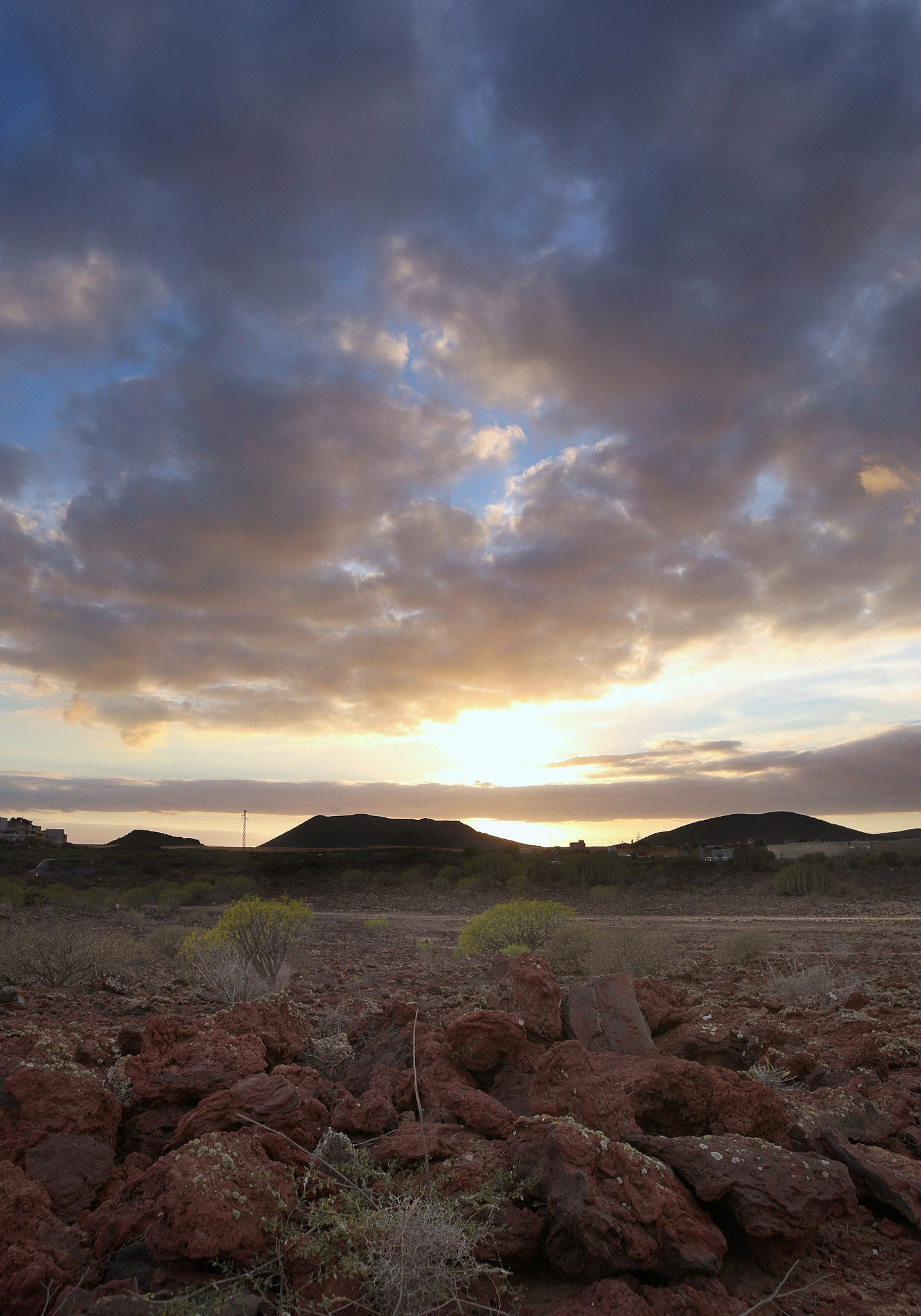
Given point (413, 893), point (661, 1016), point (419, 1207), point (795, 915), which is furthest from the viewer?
point (413, 893)

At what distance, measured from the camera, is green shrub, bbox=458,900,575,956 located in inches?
720

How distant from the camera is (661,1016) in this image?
7148 millimetres

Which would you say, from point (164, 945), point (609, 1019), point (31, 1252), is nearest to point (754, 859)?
point (164, 945)

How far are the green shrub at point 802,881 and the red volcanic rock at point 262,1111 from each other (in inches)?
1681

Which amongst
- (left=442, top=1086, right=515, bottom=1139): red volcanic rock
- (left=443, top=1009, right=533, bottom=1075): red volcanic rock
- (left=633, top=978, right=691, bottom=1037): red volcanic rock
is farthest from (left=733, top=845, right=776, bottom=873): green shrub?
(left=442, top=1086, right=515, bottom=1139): red volcanic rock

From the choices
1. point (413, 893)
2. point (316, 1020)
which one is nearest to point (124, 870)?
point (413, 893)

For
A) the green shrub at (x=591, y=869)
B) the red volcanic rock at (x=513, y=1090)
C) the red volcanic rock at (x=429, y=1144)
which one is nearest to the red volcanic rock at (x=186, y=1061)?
the red volcanic rock at (x=429, y=1144)

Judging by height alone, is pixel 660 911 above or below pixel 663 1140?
below

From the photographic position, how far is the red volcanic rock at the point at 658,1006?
7.15 metres

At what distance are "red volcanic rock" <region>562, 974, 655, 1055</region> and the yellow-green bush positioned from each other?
9.54 metres

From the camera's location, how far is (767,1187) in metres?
4.10

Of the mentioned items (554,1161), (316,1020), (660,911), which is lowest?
(660,911)

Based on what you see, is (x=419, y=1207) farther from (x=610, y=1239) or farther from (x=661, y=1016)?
(x=661, y=1016)

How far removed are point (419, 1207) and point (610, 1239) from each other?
3.30 feet
